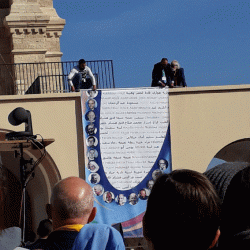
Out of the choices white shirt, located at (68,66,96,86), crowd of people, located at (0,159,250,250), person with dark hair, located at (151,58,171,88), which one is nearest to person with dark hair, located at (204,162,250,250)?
crowd of people, located at (0,159,250,250)

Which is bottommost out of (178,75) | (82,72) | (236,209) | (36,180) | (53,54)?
(36,180)

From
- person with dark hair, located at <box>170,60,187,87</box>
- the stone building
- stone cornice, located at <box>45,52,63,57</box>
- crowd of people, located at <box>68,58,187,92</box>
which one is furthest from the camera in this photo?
stone cornice, located at <box>45,52,63,57</box>

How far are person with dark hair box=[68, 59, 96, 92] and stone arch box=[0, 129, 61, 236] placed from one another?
1868mm

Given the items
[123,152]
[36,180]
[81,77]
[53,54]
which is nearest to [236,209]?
[123,152]

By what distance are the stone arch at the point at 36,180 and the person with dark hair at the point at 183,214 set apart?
38.4ft

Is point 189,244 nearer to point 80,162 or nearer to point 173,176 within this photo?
point 173,176

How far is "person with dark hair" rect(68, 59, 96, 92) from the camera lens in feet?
46.3

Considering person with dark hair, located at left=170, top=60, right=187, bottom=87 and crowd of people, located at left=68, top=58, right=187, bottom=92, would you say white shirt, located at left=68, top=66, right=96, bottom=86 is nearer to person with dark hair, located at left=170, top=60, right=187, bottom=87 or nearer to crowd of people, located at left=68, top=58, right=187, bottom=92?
crowd of people, located at left=68, top=58, right=187, bottom=92

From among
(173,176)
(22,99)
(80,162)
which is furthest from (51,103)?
(173,176)

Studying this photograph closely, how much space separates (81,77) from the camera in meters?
14.1

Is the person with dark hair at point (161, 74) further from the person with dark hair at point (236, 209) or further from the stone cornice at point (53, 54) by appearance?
the person with dark hair at point (236, 209)

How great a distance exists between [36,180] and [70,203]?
40.4 feet

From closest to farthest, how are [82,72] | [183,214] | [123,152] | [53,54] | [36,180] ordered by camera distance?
[183,214] → [123,152] → [82,72] → [36,180] → [53,54]

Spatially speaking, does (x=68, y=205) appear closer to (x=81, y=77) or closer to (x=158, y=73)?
(x=81, y=77)
